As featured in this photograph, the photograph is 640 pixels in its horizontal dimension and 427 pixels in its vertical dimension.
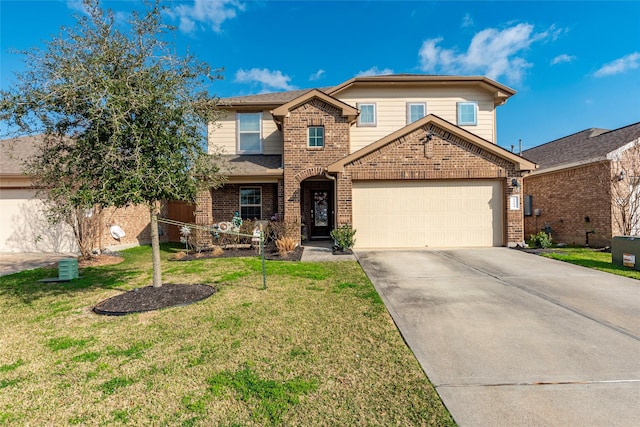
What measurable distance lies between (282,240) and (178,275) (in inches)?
139

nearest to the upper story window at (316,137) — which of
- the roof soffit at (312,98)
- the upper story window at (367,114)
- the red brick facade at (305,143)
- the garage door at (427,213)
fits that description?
the red brick facade at (305,143)

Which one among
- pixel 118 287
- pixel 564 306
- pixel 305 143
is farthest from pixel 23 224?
pixel 564 306

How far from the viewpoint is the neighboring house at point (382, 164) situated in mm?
10656

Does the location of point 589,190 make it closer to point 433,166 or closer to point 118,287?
point 433,166

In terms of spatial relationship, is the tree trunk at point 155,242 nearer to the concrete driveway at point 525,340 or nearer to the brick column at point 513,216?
the concrete driveway at point 525,340

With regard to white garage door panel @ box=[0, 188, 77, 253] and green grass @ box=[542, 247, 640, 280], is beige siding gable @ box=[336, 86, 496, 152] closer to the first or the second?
green grass @ box=[542, 247, 640, 280]

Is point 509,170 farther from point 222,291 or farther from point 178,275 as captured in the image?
point 178,275

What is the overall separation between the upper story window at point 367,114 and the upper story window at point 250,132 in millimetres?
4513

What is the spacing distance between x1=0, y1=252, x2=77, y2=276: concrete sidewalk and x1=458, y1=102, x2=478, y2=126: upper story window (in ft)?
53.0

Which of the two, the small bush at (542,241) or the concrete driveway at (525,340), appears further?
the small bush at (542,241)

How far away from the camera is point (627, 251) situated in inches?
298

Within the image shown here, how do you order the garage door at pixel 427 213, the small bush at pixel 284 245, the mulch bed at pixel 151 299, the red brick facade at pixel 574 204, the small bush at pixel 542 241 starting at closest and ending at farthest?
the mulch bed at pixel 151 299 < the small bush at pixel 284 245 < the small bush at pixel 542 241 < the garage door at pixel 427 213 < the red brick facade at pixel 574 204

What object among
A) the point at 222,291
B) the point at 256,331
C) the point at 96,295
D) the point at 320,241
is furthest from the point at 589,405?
the point at 320,241

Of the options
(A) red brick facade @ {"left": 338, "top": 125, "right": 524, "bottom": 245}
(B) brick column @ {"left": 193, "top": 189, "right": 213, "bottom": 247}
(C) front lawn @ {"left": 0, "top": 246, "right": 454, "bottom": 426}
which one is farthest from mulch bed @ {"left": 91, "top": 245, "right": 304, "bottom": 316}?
(A) red brick facade @ {"left": 338, "top": 125, "right": 524, "bottom": 245}
